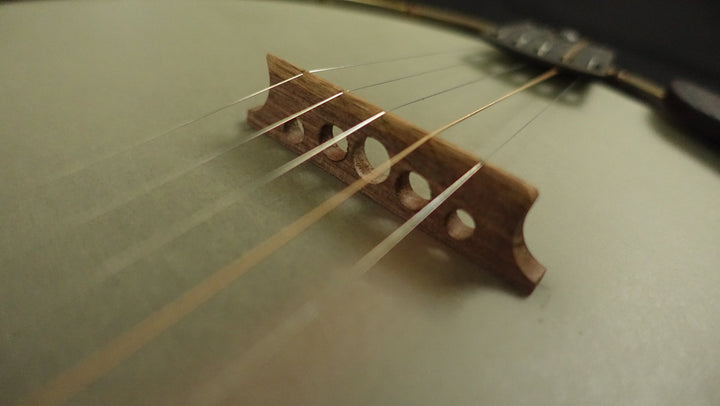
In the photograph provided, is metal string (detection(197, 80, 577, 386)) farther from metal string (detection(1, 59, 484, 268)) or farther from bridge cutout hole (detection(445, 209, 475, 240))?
metal string (detection(1, 59, 484, 268))

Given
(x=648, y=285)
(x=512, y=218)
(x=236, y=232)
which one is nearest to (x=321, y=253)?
(x=236, y=232)

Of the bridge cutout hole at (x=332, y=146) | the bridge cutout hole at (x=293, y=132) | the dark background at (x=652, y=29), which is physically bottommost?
the dark background at (x=652, y=29)

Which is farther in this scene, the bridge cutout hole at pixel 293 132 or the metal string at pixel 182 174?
the bridge cutout hole at pixel 293 132

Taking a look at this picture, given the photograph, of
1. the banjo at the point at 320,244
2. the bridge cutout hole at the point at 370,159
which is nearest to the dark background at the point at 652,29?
the banjo at the point at 320,244

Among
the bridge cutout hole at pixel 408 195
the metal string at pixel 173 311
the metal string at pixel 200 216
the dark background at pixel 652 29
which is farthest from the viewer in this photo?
the dark background at pixel 652 29

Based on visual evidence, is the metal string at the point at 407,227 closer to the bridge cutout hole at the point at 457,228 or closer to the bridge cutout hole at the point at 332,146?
the bridge cutout hole at the point at 457,228

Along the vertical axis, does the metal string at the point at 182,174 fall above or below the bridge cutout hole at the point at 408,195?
below

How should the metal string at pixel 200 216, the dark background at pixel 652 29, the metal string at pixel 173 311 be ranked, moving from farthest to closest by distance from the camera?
the dark background at pixel 652 29 → the metal string at pixel 200 216 → the metal string at pixel 173 311
